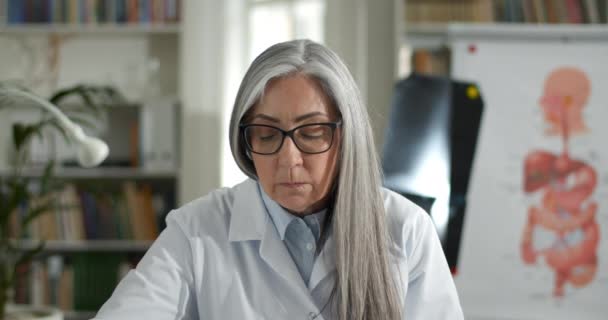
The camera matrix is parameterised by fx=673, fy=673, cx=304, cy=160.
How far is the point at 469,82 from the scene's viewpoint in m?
2.74

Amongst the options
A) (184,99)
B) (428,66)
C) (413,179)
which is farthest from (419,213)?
(184,99)

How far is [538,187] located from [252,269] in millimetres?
1861

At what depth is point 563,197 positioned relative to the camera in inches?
105

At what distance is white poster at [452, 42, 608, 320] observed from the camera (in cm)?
264

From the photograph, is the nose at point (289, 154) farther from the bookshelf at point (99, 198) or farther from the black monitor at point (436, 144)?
the bookshelf at point (99, 198)

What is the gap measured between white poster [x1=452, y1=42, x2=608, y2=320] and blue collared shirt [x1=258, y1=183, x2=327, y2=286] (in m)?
1.65

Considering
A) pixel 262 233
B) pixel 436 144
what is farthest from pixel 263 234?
pixel 436 144

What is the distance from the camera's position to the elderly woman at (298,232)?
3.30ft

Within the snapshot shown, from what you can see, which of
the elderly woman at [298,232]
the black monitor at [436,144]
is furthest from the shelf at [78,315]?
the elderly woman at [298,232]

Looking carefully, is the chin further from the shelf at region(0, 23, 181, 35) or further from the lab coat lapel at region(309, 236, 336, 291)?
the shelf at region(0, 23, 181, 35)

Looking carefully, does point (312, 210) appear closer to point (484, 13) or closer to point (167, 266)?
point (167, 266)

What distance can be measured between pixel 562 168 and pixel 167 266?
2041 mm

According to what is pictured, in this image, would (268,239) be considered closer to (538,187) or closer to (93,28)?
(538,187)

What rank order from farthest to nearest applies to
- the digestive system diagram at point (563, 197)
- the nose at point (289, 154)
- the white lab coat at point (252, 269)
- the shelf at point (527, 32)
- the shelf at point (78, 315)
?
the shelf at point (78, 315), the shelf at point (527, 32), the digestive system diagram at point (563, 197), the white lab coat at point (252, 269), the nose at point (289, 154)
